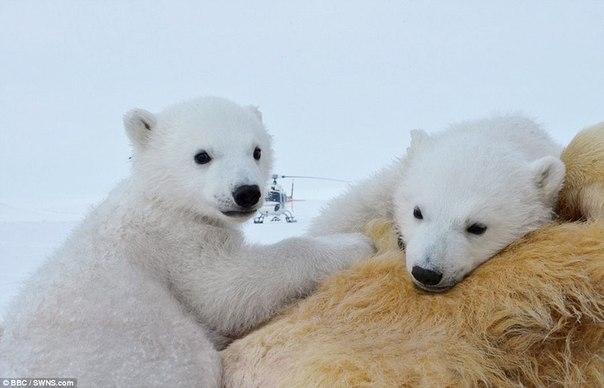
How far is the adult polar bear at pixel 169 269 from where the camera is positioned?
1.50 metres

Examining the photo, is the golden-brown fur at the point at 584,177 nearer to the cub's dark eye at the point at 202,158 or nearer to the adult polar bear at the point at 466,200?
the adult polar bear at the point at 466,200

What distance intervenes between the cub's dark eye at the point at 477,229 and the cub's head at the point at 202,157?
66 cm

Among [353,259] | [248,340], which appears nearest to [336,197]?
[353,259]

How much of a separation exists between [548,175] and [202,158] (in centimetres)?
112

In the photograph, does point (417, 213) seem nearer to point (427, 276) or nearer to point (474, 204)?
point (474, 204)

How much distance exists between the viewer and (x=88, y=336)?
1.50 meters

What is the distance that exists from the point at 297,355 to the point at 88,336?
1.72 feet

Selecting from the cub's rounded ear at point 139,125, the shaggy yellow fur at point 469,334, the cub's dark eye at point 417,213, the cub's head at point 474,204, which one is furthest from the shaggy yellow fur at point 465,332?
the cub's rounded ear at point 139,125

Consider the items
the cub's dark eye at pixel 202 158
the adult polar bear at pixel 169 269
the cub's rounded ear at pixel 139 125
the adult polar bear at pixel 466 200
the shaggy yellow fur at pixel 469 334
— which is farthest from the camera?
the cub's rounded ear at pixel 139 125

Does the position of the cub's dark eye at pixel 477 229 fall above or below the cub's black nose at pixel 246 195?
above

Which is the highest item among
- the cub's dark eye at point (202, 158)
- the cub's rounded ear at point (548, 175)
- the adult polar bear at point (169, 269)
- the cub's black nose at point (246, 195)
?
the cub's rounded ear at point (548, 175)

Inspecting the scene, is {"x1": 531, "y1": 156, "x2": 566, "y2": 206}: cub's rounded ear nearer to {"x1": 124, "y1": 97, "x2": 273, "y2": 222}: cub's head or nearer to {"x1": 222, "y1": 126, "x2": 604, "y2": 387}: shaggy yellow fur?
{"x1": 222, "y1": 126, "x2": 604, "y2": 387}: shaggy yellow fur

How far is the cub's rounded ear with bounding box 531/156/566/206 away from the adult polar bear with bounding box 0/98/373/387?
564 mm

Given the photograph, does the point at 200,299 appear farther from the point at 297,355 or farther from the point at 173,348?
the point at 297,355
